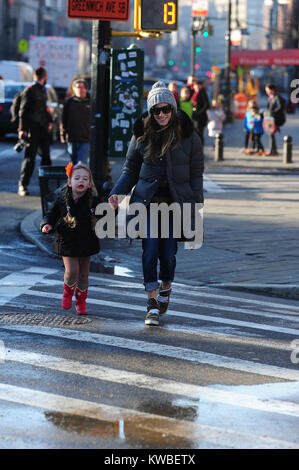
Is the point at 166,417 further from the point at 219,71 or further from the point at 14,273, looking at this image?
the point at 219,71

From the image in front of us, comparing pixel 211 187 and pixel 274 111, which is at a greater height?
pixel 274 111

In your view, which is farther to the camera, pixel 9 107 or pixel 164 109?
pixel 9 107

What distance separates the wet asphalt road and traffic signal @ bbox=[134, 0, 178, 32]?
13.9 feet

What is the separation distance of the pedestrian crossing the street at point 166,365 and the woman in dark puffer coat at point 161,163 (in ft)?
2.09

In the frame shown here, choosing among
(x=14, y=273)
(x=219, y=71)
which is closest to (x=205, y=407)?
(x=14, y=273)

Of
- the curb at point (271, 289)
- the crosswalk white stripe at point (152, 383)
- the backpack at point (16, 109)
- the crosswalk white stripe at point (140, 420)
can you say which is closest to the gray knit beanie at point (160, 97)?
the crosswalk white stripe at point (152, 383)

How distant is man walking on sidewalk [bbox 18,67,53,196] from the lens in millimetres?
18422

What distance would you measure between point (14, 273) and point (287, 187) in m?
10.3

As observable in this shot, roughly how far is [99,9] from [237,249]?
11.2 feet

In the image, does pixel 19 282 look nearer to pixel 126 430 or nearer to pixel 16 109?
pixel 126 430

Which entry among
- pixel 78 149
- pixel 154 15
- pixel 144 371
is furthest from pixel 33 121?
pixel 144 371

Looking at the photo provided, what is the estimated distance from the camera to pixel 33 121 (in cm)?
1848

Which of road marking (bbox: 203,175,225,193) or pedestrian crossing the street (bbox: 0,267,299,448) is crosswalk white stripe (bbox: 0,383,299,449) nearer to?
pedestrian crossing the street (bbox: 0,267,299,448)

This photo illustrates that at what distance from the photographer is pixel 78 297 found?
9.24 meters
